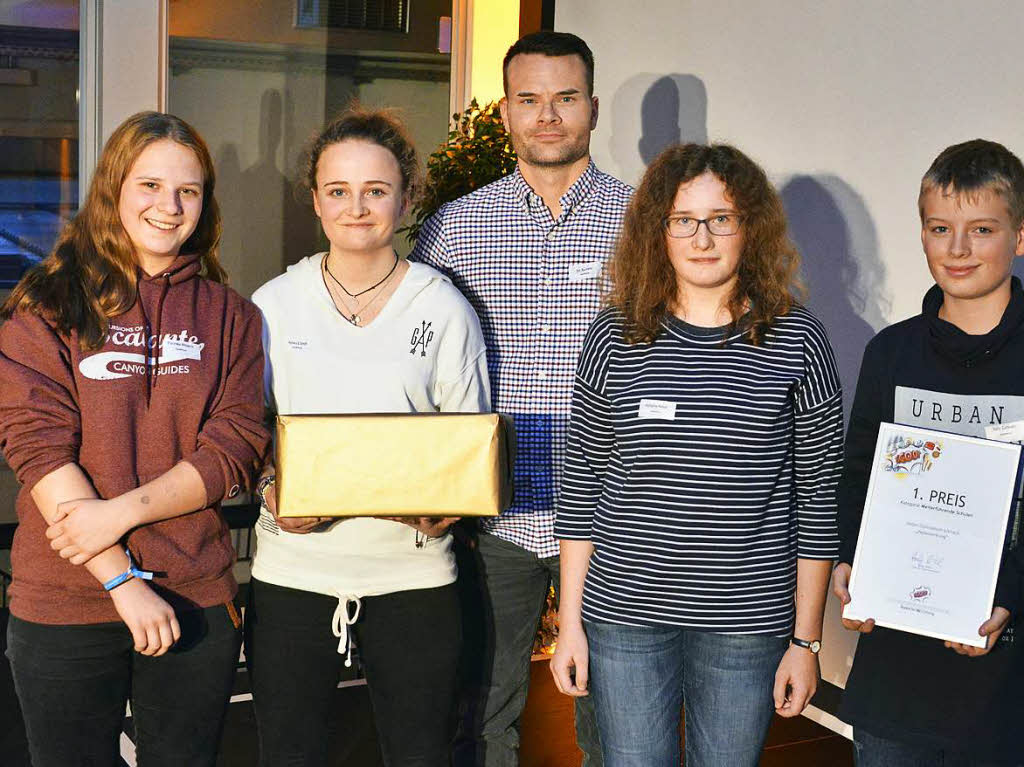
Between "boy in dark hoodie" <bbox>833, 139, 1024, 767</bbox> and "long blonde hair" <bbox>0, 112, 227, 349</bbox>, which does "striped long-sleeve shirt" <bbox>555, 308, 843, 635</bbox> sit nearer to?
"boy in dark hoodie" <bbox>833, 139, 1024, 767</bbox>

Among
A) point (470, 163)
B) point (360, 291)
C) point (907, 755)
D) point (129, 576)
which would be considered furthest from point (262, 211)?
point (907, 755)

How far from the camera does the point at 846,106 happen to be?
10.6 feet

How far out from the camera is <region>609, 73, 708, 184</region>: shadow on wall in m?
3.75

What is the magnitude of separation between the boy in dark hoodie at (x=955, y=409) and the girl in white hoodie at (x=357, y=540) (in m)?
0.71

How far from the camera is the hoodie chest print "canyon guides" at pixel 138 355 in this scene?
1.80 metres

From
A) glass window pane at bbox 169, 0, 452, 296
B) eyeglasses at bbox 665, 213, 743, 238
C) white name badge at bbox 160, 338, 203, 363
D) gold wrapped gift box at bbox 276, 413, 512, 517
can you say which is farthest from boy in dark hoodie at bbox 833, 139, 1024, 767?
glass window pane at bbox 169, 0, 452, 296

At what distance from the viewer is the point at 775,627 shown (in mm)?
1817

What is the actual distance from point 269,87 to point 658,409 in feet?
9.92

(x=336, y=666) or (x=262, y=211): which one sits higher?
(x=262, y=211)

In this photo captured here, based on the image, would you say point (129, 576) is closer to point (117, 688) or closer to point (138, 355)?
point (117, 688)

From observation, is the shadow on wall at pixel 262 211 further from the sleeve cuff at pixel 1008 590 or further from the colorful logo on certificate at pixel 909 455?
the sleeve cuff at pixel 1008 590

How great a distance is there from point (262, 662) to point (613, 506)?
67 centimetres

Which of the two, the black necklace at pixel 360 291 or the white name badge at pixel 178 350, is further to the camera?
the black necklace at pixel 360 291
